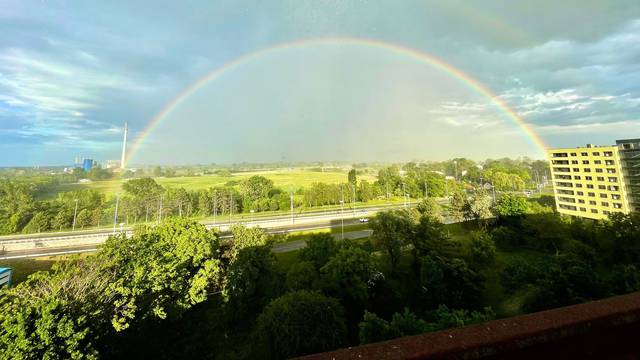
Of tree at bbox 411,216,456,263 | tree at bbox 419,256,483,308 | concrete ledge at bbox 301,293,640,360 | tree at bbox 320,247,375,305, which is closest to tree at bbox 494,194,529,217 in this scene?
tree at bbox 411,216,456,263

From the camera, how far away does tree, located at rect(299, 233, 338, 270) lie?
18.2m

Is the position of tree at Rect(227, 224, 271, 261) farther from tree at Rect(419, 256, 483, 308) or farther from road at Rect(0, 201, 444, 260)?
road at Rect(0, 201, 444, 260)

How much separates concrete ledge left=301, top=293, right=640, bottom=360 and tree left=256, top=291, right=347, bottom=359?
9.99m

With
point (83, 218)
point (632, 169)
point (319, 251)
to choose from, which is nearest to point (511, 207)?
point (632, 169)

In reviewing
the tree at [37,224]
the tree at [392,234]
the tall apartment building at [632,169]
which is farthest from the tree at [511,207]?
the tree at [37,224]

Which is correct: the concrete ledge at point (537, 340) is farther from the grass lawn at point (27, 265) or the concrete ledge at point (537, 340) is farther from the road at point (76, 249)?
the grass lawn at point (27, 265)

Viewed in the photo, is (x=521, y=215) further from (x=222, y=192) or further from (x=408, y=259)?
(x=222, y=192)

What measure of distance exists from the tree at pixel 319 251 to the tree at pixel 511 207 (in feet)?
72.7

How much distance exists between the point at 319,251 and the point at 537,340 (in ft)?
57.3

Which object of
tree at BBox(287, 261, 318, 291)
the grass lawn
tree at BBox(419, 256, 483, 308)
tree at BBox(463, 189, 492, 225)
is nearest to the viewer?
tree at BBox(287, 261, 318, 291)

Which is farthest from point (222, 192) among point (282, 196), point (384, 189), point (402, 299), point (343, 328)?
point (343, 328)

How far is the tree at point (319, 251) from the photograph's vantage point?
59.7ft

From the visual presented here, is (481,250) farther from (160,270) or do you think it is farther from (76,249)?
(76,249)

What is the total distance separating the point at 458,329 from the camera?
1714 millimetres
